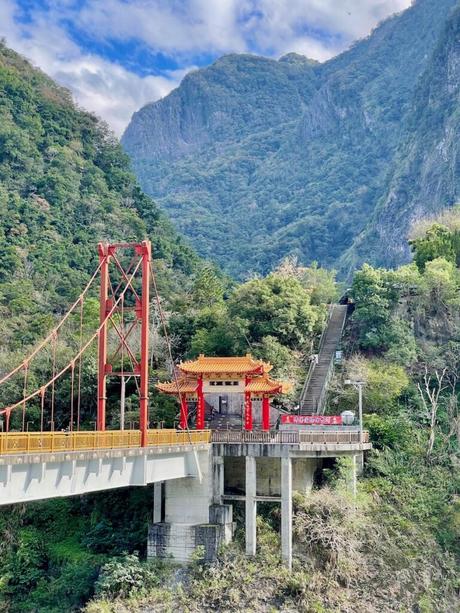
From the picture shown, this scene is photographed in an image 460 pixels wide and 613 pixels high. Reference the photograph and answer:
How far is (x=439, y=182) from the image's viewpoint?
84.7 metres

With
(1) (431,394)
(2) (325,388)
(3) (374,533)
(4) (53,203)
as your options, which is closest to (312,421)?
(3) (374,533)

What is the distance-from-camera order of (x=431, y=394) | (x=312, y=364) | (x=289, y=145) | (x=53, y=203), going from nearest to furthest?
(x=431, y=394)
(x=312, y=364)
(x=53, y=203)
(x=289, y=145)

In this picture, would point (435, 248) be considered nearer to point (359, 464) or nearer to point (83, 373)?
point (359, 464)

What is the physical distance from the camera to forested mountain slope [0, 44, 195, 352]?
53438 millimetres

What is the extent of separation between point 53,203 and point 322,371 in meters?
31.6

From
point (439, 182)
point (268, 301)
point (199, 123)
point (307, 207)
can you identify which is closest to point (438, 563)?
point (268, 301)

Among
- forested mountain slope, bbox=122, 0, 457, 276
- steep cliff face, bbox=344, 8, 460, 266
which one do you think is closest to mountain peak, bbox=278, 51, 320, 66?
forested mountain slope, bbox=122, 0, 457, 276

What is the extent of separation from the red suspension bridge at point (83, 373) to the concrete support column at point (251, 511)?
224 cm

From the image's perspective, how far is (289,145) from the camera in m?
126

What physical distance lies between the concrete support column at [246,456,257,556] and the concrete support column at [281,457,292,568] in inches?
38.2

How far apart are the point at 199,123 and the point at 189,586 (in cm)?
12837

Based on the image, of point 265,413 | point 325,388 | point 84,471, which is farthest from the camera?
point 325,388

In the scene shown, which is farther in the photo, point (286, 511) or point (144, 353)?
point (286, 511)

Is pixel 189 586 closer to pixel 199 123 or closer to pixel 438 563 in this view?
pixel 438 563
